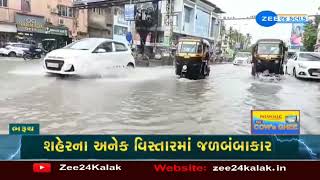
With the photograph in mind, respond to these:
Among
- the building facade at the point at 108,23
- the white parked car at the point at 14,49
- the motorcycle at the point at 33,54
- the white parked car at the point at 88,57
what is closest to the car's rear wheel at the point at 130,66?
the white parked car at the point at 88,57

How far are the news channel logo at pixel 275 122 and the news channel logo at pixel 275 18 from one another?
1.76ft

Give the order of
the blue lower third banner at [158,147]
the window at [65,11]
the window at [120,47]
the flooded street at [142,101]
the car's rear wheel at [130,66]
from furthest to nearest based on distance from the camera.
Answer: the car's rear wheel at [130,66], the window at [120,47], the window at [65,11], the flooded street at [142,101], the blue lower third banner at [158,147]

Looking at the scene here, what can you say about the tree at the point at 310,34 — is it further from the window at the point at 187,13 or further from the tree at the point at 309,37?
the window at the point at 187,13

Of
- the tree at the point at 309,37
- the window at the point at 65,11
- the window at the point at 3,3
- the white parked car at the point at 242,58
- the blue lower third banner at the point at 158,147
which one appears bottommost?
the blue lower third banner at the point at 158,147

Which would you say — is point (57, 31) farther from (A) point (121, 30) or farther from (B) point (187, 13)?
(B) point (187, 13)

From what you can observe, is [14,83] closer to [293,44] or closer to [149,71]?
[149,71]

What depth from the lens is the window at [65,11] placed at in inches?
108

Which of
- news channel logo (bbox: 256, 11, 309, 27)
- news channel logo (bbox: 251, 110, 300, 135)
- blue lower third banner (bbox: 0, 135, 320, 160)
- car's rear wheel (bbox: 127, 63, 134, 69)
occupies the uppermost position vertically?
news channel logo (bbox: 256, 11, 309, 27)

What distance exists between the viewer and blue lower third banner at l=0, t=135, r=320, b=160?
2.40 metres

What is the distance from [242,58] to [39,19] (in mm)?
1313

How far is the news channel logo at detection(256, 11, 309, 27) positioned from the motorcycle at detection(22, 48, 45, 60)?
1.44 meters

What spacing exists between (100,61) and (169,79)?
21.6 inches

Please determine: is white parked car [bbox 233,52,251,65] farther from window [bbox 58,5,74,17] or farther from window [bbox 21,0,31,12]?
window [bbox 21,0,31,12]

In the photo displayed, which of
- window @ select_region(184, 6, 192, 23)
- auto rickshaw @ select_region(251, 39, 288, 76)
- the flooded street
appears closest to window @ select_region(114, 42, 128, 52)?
the flooded street
